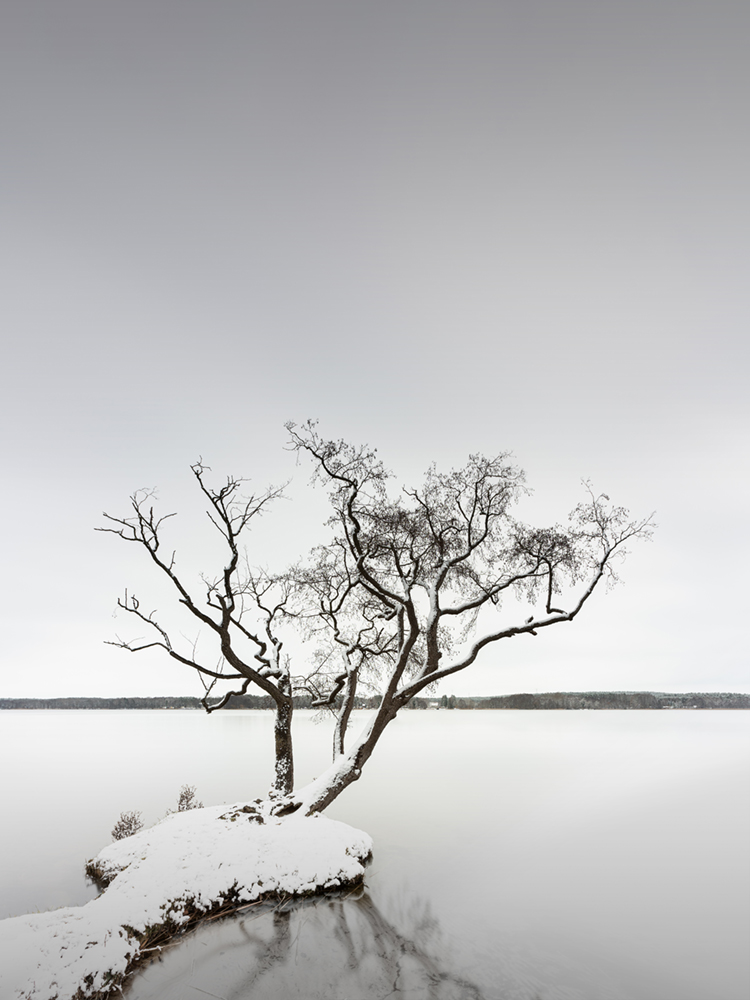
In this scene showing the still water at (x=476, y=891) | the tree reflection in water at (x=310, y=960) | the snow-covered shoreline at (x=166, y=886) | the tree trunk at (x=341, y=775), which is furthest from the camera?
the tree trunk at (x=341, y=775)

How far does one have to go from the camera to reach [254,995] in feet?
27.0

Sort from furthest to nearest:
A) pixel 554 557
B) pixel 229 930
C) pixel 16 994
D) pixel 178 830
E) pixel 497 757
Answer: pixel 497 757, pixel 554 557, pixel 178 830, pixel 229 930, pixel 16 994

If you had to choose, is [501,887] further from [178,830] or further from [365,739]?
[178,830]

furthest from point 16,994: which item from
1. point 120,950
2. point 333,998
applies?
point 333,998

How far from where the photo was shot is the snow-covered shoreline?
7578 mm

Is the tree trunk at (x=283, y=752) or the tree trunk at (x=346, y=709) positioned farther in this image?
the tree trunk at (x=346, y=709)

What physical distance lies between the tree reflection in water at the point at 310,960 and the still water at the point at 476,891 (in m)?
0.04

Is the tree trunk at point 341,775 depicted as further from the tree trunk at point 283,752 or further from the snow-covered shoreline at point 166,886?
the tree trunk at point 283,752

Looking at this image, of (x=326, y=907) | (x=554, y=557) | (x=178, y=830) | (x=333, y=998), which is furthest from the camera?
(x=554, y=557)

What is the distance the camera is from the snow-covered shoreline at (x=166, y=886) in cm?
758

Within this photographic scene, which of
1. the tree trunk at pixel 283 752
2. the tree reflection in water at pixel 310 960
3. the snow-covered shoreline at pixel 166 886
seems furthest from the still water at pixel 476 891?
the tree trunk at pixel 283 752

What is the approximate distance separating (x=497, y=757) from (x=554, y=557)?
45.9m

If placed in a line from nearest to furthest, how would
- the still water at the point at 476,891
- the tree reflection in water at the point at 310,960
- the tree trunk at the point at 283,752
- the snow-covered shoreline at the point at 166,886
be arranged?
the snow-covered shoreline at the point at 166,886 < the tree reflection in water at the point at 310,960 < the still water at the point at 476,891 < the tree trunk at the point at 283,752

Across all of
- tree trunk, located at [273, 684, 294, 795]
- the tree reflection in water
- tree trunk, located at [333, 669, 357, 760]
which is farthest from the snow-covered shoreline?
tree trunk, located at [333, 669, 357, 760]
